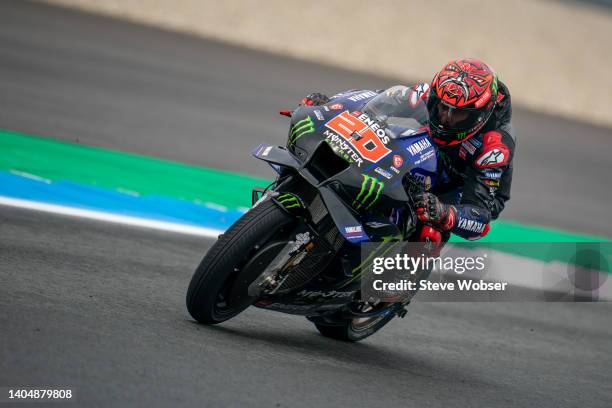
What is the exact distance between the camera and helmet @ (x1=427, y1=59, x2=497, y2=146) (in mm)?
5742

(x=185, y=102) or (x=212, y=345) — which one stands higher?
(x=212, y=345)

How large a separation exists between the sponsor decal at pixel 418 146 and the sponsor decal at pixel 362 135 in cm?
17

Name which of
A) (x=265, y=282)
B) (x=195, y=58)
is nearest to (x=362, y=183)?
(x=265, y=282)

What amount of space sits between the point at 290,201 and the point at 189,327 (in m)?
0.96

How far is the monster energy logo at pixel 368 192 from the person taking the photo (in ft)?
17.5

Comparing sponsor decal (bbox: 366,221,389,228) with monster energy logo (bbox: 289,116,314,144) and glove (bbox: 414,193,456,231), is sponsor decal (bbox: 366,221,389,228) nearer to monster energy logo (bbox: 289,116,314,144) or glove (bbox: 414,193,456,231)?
glove (bbox: 414,193,456,231)

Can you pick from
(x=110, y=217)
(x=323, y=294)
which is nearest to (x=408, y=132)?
(x=323, y=294)

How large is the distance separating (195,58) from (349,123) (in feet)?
49.5

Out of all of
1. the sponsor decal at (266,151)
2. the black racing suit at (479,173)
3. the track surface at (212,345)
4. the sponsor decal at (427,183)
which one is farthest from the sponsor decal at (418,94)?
the track surface at (212,345)

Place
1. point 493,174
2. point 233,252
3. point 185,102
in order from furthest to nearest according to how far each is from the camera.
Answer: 1. point 185,102
2. point 493,174
3. point 233,252

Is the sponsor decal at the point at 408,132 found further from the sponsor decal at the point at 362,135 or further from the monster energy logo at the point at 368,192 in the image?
the monster energy logo at the point at 368,192

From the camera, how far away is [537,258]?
10586mm

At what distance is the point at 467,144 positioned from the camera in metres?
6.07

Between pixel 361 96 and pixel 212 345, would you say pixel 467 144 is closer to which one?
pixel 361 96
